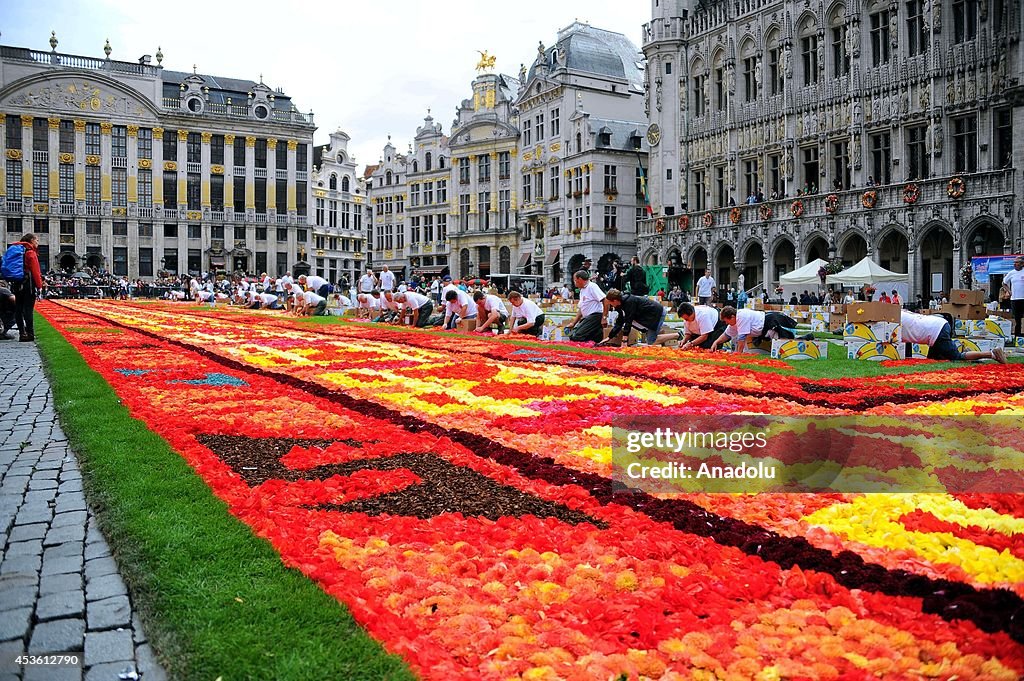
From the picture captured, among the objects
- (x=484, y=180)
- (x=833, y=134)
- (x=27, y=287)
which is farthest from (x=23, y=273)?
(x=484, y=180)

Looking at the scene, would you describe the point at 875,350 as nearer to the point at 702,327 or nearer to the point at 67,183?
the point at 702,327

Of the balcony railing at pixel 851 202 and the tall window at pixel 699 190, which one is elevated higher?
the tall window at pixel 699 190

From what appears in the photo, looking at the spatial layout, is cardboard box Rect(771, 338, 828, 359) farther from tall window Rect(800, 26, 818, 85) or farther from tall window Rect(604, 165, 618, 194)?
tall window Rect(604, 165, 618, 194)

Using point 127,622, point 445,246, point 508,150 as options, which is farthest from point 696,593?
point 445,246

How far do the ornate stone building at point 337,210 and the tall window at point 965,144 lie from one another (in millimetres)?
80767

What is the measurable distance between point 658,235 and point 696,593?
4903 cm

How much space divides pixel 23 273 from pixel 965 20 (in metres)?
36.2

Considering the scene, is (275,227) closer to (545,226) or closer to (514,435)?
(545,226)

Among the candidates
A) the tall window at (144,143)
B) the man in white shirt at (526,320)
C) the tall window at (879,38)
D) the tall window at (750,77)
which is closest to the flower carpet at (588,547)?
the man in white shirt at (526,320)

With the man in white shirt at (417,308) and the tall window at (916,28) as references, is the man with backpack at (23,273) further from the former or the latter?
the tall window at (916,28)

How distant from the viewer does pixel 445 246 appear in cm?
8162

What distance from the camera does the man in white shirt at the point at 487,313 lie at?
2045 centimetres

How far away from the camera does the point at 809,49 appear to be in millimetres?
42781

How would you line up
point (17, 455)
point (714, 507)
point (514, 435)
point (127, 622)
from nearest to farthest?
point (127, 622) → point (714, 507) → point (17, 455) → point (514, 435)
